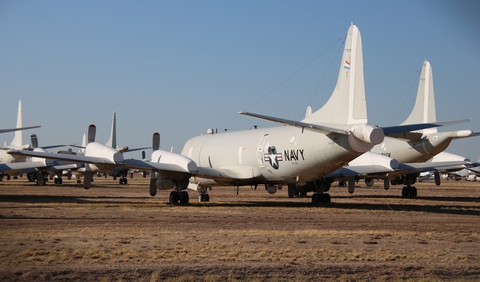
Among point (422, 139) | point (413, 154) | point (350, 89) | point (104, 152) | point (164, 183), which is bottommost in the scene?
point (164, 183)

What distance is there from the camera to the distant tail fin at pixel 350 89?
2250cm

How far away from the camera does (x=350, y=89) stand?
22.8 meters

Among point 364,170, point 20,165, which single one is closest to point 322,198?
point 364,170

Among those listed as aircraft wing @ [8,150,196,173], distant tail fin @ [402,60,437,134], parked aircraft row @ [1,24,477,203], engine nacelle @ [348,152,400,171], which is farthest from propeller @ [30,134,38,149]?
distant tail fin @ [402,60,437,134]

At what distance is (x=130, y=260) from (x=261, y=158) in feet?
51.9

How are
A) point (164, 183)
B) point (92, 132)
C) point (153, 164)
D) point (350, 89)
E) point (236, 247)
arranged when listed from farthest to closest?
→ point (92, 132) → point (164, 183) → point (153, 164) → point (350, 89) → point (236, 247)

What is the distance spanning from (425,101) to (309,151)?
15.0 metres

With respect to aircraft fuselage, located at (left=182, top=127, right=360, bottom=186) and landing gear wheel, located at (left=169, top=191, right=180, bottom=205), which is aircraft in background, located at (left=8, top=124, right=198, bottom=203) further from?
aircraft fuselage, located at (left=182, top=127, right=360, bottom=186)

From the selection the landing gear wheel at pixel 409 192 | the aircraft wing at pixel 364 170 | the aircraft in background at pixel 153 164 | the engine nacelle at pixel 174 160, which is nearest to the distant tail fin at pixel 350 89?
the engine nacelle at pixel 174 160

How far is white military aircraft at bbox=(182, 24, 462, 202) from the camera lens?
21500mm

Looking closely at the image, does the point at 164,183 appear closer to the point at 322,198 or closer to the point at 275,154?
the point at 275,154

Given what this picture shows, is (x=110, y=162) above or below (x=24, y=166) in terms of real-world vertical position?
below

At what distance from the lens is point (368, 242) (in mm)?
14039

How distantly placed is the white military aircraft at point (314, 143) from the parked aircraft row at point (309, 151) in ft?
0.11
